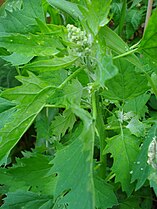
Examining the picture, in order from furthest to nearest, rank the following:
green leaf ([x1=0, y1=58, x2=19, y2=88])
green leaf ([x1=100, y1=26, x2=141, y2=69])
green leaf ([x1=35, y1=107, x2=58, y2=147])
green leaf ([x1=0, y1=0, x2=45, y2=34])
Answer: green leaf ([x1=0, y1=58, x2=19, y2=88]) < green leaf ([x1=35, y1=107, x2=58, y2=147]) < green leaf ([x1=0, y1=0, x2=45, y2=34]) < green leaf ([x1=100, y1=26, x2=141, y2=69])

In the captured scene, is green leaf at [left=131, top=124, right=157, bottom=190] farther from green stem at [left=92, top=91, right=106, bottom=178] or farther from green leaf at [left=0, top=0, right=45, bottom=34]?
green leaf at [left=0, top=0, right=45, bottom=34]

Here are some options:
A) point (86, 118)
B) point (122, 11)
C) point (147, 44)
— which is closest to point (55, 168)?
point (86, 118)

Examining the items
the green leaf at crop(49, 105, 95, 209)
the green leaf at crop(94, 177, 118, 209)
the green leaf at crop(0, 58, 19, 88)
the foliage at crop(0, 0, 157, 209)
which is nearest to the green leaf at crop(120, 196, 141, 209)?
the foliage at crop(0, 0, 157, 209)

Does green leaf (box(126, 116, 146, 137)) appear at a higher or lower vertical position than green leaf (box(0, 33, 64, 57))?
lower

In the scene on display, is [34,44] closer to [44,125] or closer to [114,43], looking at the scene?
[114,43]

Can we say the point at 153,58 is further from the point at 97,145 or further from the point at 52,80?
the point at 97,145

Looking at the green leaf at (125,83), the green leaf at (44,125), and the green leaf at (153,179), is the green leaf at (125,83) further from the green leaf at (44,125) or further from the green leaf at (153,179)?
the green leaf at (44,125)

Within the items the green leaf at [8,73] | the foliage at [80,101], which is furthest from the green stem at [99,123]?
the green leaf at [8,73]
